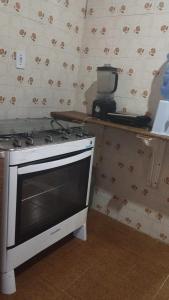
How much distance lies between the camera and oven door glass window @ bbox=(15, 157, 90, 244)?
1.25 metres

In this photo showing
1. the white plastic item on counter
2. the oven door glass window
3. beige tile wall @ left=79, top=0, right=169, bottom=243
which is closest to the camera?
the oven door glass window

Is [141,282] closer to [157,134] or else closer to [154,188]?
[154,188]

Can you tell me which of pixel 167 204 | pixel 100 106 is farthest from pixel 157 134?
pixel 167 204

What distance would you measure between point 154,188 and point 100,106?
2.32 feet

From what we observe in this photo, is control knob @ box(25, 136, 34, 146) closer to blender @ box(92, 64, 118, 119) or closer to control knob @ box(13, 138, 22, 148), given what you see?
control knob @ box(13, 138, 22, 148)

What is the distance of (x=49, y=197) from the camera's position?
4.75 ft

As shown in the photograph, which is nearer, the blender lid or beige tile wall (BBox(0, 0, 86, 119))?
beige tile wall (BBox(0, 0, 86, 119))

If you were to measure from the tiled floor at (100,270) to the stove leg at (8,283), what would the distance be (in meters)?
0.03

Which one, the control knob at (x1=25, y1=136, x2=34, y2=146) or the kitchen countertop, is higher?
the kitchen countertop

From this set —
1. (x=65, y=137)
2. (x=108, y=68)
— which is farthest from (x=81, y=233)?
(x=108, y=68)

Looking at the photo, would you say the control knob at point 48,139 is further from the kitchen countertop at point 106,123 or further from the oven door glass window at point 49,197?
the kitchen countertop at point 106,123

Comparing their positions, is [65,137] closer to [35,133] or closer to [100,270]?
[35,133]

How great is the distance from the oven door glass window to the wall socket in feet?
2.40

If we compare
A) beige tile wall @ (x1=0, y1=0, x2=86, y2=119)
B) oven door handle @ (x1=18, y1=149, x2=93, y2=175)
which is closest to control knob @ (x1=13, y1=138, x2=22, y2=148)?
oven door handle @ (x1=18, y1=149, x2=93, y2=175)
